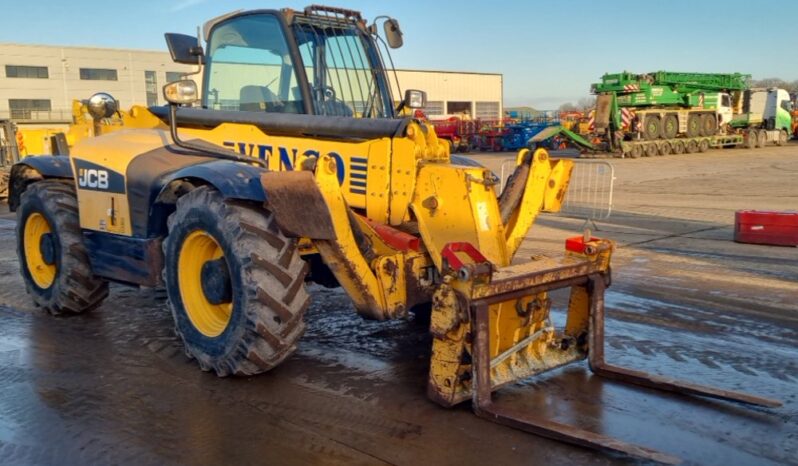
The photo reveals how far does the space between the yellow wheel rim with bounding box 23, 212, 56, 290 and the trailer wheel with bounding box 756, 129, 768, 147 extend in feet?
120

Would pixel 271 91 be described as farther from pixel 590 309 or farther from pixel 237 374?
pixel 590 309

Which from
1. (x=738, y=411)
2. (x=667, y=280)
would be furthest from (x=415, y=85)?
(x=738, y=411)

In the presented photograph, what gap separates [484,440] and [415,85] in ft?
189

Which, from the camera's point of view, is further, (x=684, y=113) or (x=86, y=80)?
(x=86, y=80)

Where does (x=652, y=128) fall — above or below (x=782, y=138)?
above

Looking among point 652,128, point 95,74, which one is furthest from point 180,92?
point 95,74

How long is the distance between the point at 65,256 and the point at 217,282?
224 centimetres

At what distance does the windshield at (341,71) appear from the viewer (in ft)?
18.8

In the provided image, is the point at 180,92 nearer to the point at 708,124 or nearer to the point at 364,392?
the point at 364,392

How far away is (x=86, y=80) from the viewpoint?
60781 mm

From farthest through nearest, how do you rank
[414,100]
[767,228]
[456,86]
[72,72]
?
[456,86], [72,72], [767,228], [414,100]

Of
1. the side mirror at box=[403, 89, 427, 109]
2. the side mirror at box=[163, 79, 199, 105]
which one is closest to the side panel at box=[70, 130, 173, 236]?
the side mirror at box=[163, 79, 199, 105]

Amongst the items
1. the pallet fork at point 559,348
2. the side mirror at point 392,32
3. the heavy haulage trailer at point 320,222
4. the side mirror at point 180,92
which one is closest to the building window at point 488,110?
the side mirror at point 392,32

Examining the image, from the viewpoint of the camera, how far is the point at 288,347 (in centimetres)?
477
